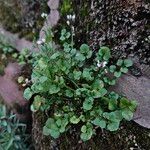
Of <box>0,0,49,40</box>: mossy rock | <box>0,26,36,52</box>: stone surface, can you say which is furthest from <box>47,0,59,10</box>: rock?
<box>0,26,36,52</box>: stone surface

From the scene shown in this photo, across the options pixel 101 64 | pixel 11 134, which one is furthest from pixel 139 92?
pixel 11 134

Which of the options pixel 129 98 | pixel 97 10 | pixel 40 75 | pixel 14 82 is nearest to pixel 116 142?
pixel 129 98

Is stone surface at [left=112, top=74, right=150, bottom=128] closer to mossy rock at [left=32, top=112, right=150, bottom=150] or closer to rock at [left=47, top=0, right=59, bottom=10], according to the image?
mossy rock at [left=32, top=112, right=150, bottom=150]

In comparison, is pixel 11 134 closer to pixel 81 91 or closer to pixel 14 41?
pixel 81 91

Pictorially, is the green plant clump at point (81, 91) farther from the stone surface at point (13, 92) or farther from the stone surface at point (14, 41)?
the stone surface at point (14, 41)

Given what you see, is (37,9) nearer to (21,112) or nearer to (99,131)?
(21,112)

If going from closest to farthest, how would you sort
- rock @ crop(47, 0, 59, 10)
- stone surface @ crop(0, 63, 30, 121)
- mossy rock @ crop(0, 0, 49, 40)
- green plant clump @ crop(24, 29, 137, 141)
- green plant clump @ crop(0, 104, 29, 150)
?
green plant clump @ crop(24, 29, 137, 141)
green plant clump @ crop(0, 104, 29, 150)
rock @ crop(47, 0, 59, 10)
stone surface @ crop(0, 63, 30, 121)
mossy rock @ crop(0, 0, 49, 40)
